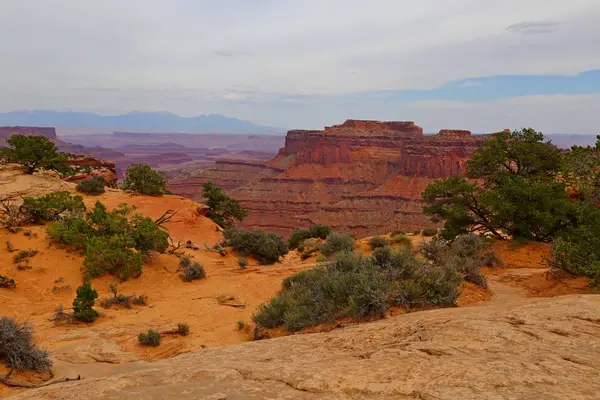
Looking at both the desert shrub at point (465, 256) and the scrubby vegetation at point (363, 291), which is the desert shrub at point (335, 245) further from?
the scrubby vegetation at point (363, 291)

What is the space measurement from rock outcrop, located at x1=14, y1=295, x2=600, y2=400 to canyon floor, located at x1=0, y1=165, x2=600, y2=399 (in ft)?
0.04

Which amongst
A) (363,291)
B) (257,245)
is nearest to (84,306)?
(363,291)

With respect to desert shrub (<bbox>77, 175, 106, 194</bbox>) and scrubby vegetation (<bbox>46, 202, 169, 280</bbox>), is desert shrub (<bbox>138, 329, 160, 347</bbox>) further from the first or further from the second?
desert shrub (<bbox>77, 175, 106, 194</bbox>)

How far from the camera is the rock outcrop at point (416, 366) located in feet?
11.0

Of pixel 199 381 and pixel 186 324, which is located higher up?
pixel 199 381

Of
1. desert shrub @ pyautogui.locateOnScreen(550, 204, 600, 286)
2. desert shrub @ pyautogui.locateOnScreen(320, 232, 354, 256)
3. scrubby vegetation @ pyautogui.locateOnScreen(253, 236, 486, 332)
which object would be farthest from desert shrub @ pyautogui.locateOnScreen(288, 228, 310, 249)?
scrubby vegetation @ pyautogui.locateOnScreen(253, 236, 486, 332)

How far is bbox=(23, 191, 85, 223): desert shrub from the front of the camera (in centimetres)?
1634

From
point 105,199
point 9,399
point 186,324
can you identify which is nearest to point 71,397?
point 9,399

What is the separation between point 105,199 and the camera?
1002 inches

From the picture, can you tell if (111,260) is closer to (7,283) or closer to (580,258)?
(7,283)

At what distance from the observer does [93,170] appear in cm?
3706

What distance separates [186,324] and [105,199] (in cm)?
1944

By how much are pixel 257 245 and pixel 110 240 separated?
7213mm

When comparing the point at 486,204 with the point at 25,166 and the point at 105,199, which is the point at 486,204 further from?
the point at 25,166
